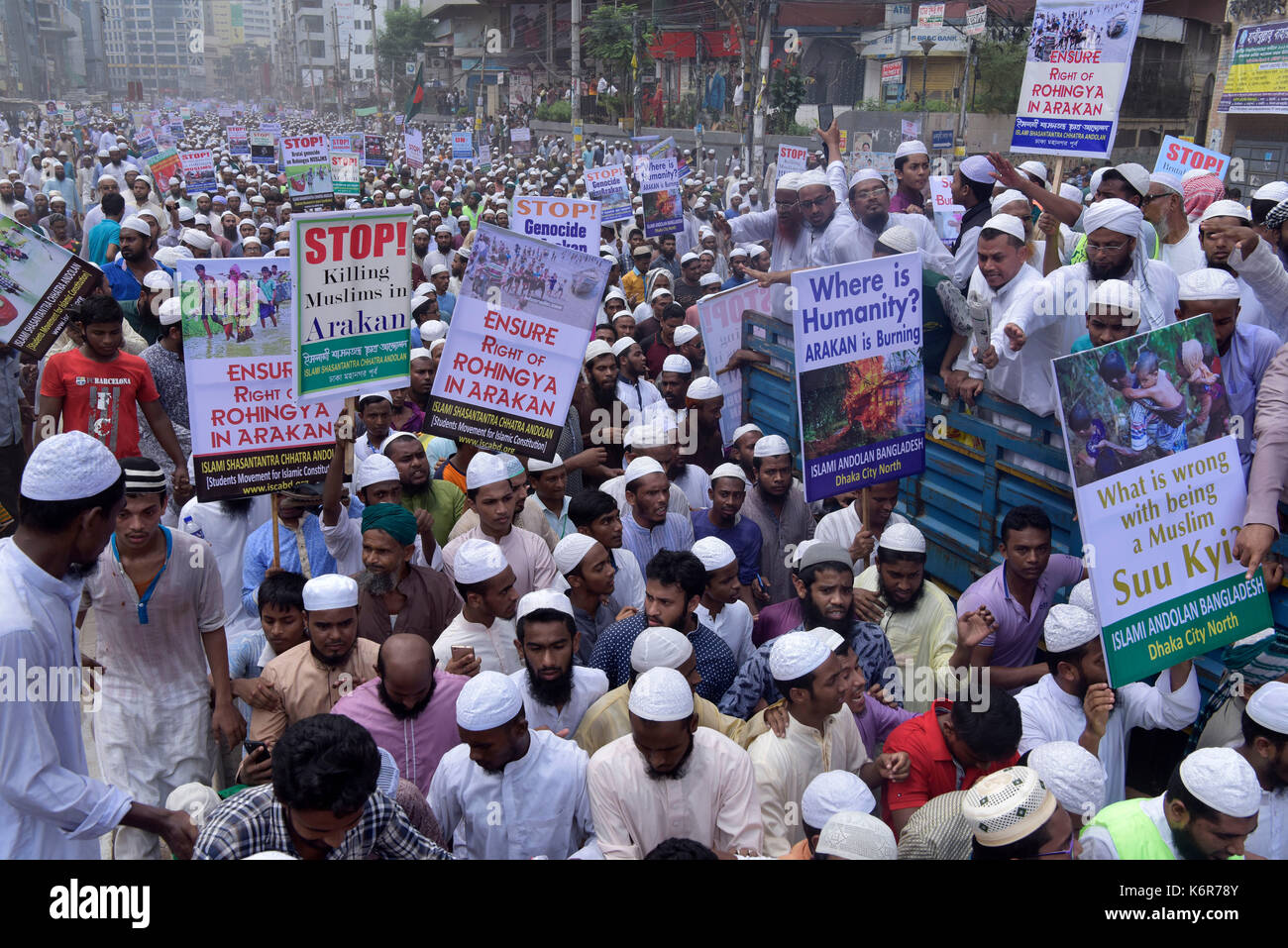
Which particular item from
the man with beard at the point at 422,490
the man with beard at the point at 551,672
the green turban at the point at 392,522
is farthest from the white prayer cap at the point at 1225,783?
the man with beard at the point at 422,490

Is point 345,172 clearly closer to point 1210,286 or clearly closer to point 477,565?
point 477,565

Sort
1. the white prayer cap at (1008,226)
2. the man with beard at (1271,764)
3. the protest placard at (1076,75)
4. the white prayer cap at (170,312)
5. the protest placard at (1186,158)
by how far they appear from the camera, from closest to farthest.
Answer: the man with beard at (1271,764) < the white prayer cap at (1008,226) < the white prayer cap at (170,312) < the protest placard at (1076,75) < the protest placard at (1186,158)

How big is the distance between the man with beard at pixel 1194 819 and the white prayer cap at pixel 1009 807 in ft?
0.84

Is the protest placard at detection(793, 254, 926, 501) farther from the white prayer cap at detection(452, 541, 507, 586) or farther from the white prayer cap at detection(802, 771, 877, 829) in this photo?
the white prayer cap at detection(802, 771, 877, 829)

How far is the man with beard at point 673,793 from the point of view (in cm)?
358

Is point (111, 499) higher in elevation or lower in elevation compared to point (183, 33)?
lower

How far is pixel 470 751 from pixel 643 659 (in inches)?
29.0

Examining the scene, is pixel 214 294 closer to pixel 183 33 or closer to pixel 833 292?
pixel 833 292

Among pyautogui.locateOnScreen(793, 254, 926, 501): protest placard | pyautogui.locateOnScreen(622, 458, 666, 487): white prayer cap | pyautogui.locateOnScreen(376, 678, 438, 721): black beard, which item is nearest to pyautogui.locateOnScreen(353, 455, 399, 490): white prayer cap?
pyautogui.locateOnScreen(622, 458, 666, 487): white prayer cap

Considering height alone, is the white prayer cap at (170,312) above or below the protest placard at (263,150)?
below

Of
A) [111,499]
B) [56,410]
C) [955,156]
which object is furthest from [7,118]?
[111,499]

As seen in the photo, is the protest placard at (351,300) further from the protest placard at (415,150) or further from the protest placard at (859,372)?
the protest placard at (415,150)

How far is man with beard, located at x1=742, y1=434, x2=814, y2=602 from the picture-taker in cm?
614

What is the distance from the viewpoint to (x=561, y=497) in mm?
6336
